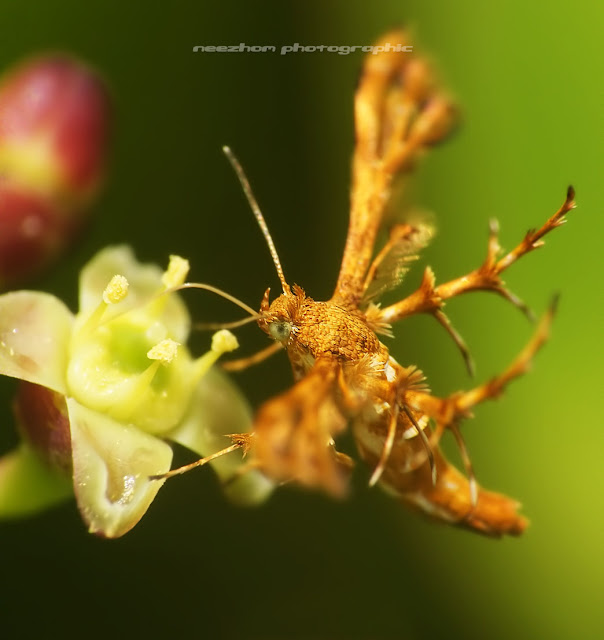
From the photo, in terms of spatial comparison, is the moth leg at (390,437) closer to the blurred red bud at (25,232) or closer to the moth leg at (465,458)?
the moth leg at (465,458)

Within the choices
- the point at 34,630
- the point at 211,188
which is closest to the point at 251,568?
the point at 34,630

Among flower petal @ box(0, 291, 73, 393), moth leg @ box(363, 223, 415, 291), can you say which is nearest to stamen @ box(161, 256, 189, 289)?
flower petal @ box(0, 291, 73, 393)

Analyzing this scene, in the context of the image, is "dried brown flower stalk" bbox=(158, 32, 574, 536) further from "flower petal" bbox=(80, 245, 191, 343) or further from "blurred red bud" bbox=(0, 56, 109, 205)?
"blurred red bud" bbox=(0, 56, 109, 205)

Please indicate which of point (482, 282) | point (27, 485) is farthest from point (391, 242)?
point (27, 485)

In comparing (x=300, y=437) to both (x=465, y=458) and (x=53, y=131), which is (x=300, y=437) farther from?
(x=53, y=131)

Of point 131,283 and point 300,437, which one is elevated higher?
point 300,437
